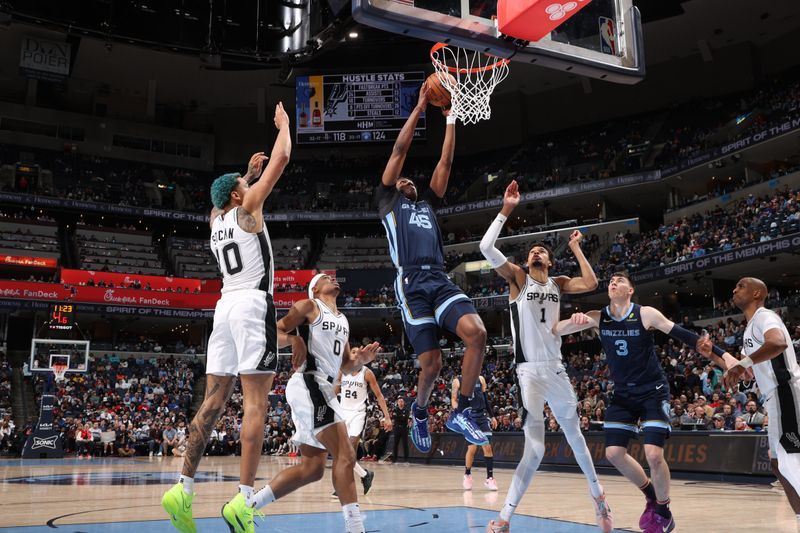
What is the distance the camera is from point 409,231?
636cm

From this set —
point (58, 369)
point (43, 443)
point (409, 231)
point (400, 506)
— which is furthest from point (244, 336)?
point (58, 369)

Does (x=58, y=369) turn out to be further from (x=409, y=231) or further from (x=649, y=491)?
(x=649, y=491)

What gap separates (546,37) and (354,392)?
655 cm

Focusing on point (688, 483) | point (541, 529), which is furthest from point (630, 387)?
point (688, 483)

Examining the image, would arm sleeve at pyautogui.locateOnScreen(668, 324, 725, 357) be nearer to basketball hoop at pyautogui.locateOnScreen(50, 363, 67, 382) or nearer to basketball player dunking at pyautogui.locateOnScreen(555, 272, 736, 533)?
basketball player dunking at pyautogui.locateOnScreen(555, 272, 736, 533)

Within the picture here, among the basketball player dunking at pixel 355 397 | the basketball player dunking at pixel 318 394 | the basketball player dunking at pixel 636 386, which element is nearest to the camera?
the basketball player dunking at pixel 318 394

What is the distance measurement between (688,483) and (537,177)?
93.0 feet

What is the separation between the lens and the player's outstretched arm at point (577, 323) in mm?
6949

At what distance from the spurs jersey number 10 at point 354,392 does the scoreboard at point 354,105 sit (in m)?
26.3

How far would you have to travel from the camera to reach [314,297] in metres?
6.64

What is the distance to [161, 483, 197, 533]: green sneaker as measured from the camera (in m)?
5.12

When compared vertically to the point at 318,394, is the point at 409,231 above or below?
above

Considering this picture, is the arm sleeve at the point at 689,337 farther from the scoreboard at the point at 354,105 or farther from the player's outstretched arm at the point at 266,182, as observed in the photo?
the scoreboard at the point at 354,105

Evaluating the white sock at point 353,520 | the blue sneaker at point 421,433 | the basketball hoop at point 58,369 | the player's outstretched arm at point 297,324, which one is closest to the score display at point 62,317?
the basketball hoop at point 58,369
